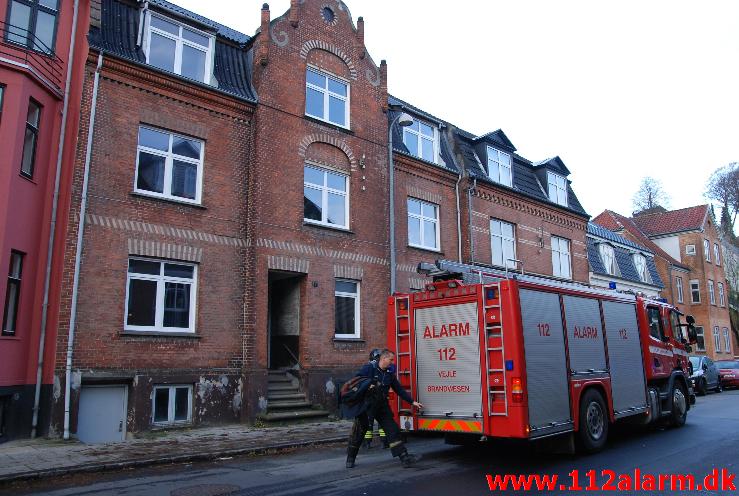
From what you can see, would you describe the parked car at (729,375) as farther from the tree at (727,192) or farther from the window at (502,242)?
the tree at (727,192)

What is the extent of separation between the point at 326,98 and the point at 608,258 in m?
20.8

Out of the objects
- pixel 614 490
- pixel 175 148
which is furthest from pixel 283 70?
pixel 614 490

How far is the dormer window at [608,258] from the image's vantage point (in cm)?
3159

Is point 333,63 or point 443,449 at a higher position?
point 333,63

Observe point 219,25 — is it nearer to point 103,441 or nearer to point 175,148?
point 175,148

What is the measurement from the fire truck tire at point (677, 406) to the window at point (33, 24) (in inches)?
607

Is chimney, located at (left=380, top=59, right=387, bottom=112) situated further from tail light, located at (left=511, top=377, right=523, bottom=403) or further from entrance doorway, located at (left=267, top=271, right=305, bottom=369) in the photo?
tail light, located at (left=511, top=377, right=523, bottom=403)

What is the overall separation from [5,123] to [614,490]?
40.4 ft

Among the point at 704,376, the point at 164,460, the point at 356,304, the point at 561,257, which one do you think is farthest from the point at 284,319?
the point at 704,376

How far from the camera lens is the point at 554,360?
30.9ft

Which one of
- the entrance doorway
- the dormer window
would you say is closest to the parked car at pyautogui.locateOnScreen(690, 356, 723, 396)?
the dormer window

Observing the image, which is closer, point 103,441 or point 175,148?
point 103,441

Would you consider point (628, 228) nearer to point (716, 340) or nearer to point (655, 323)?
point (716, 340)

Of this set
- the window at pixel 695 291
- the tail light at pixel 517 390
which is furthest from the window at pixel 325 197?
the window at pixel 695 291
